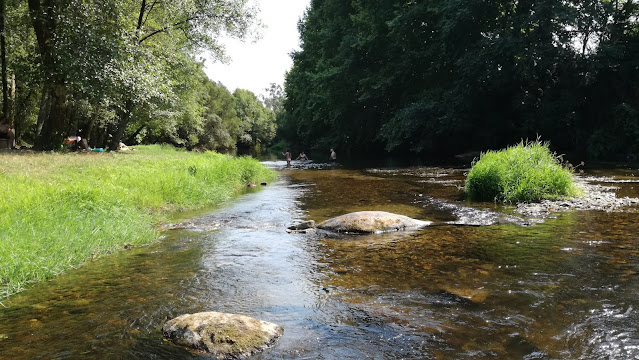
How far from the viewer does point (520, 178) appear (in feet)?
40.1

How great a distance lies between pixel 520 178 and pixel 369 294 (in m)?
8.83

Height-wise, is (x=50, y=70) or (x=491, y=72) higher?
(x=491, y=72)

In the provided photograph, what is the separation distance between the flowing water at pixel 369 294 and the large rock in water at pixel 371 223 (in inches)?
15.8

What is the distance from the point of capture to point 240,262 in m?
6.70

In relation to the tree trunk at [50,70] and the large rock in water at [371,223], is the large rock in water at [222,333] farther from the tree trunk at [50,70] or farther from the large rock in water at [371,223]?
the tree trunk at [50,70]

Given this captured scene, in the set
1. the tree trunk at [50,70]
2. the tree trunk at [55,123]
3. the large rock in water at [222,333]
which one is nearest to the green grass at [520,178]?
the large rock in water at [222,333]

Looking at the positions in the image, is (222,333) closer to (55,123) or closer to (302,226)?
(302,226)

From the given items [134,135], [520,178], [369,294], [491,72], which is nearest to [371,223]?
[369,294]

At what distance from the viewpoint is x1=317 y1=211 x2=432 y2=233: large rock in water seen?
885 cm

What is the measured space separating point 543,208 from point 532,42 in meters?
21.0

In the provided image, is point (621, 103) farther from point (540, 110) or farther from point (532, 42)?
point (532, 42)

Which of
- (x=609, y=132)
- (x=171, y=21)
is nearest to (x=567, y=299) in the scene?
(x=171, y=21)

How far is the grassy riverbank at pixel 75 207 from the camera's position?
580 cm

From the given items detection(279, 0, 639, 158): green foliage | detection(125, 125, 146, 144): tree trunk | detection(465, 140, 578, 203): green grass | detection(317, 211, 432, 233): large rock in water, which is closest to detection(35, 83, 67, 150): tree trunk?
detection(317, 211, 432, 233): large rock in water
